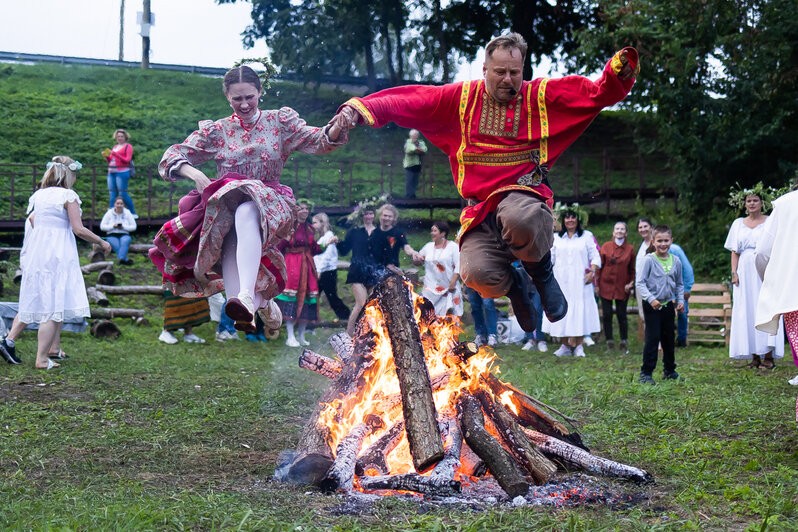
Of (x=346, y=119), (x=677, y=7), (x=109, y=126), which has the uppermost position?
(x=677, y=7)

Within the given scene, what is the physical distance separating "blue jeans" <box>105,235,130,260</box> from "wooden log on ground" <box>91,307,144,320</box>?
285 cm

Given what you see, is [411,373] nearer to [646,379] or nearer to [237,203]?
[237,203]

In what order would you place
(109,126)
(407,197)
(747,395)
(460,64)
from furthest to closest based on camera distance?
(460,64) < (109,126) < (407,197) < (747,395)

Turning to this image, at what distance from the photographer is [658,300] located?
27.8 ft

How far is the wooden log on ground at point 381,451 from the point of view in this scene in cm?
467

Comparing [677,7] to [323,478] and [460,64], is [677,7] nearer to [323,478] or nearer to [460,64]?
[460,64]

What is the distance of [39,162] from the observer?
2198cm

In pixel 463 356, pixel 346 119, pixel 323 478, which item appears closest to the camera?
pixel 323 478

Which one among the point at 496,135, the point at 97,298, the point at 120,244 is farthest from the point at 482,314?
the point at 120,244

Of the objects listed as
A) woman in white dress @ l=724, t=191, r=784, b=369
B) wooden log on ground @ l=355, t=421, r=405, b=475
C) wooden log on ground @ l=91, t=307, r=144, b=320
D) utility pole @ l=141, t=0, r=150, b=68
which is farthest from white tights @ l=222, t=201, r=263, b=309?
utility pole @ l=141, t=0, r=150, b=68

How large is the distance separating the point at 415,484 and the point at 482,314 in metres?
7.99

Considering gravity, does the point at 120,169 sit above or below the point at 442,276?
above

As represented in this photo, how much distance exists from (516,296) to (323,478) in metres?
1.80

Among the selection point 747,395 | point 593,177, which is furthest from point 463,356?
point 593,177
